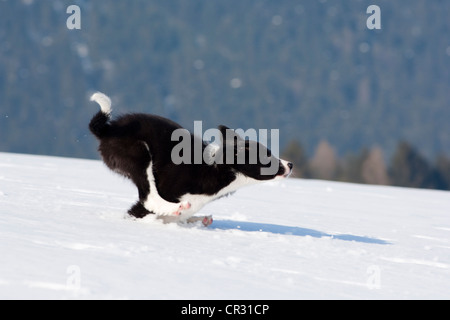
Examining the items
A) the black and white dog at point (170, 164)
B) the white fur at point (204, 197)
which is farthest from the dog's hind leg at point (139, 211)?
the white fur at point (204, 197)

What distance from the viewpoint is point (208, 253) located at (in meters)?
6.28

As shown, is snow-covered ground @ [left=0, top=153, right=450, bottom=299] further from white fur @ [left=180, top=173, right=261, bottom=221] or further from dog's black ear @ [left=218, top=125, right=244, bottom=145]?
dog's black ear @ [left=218, top=125, right=244, bottom=145]

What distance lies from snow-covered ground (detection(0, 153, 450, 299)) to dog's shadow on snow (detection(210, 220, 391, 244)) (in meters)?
0.02

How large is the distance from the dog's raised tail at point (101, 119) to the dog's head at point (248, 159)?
972 mm

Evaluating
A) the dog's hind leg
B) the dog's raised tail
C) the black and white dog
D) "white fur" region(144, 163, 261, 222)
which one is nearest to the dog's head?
the black and white dog

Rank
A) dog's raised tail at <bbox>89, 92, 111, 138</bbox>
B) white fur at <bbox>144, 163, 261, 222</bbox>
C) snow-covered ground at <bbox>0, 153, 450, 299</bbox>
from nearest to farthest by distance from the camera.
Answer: snow-covered ground at <bbox>0, 153, 450, 299</bbox>
white fur at <bbox>144, 163, 261, 222</bbox>
dog's raised tail at <bbox>89, 92, 111, 138</bbox>

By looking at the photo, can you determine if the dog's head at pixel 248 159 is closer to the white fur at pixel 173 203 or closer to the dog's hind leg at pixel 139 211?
the white fur at pixel 173 203

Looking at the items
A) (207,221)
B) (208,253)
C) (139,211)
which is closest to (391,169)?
(207,221)

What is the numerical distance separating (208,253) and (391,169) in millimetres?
→ 78694

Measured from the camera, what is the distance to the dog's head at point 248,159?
309 inches

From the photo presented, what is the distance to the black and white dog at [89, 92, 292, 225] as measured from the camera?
7.64 m

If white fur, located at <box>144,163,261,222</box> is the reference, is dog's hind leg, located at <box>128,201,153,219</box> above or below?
below

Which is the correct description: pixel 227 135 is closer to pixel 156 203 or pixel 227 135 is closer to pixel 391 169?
pixel 156 203
